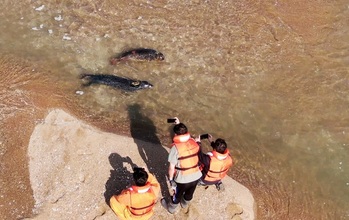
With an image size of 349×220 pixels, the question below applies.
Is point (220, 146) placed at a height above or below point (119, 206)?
above

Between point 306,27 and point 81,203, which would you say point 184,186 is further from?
point 306,27

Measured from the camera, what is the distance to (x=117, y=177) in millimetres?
10117

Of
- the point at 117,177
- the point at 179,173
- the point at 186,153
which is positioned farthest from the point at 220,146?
the point at 117,177

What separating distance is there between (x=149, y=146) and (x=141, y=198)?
2.94 m

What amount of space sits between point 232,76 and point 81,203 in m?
5.98

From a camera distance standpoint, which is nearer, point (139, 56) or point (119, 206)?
point (119, 206)

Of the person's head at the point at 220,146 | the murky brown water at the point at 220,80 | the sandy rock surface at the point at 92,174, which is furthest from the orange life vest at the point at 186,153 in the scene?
the murky brown water at the point at 220,80

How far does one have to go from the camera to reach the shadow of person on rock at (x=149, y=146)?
1038 centimetres

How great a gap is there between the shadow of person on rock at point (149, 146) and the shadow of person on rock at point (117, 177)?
0.47 meters

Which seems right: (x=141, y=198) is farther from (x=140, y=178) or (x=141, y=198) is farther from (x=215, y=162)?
(x=215, y=162)

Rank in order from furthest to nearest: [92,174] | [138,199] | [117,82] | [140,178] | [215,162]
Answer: [117,82]
[92,174]
[215,162]
[138,199]
[140,178]

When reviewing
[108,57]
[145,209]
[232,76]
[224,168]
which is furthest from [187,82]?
[145,209]

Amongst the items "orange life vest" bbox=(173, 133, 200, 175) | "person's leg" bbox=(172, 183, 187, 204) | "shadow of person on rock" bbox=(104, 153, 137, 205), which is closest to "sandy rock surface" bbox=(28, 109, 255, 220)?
"shadow of person on rock" bbox=(104, 153, 137, 205)

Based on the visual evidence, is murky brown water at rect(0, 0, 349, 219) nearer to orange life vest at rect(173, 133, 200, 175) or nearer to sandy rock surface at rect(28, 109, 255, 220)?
sandy rock surface at rect(28, 109, 255, 220)
